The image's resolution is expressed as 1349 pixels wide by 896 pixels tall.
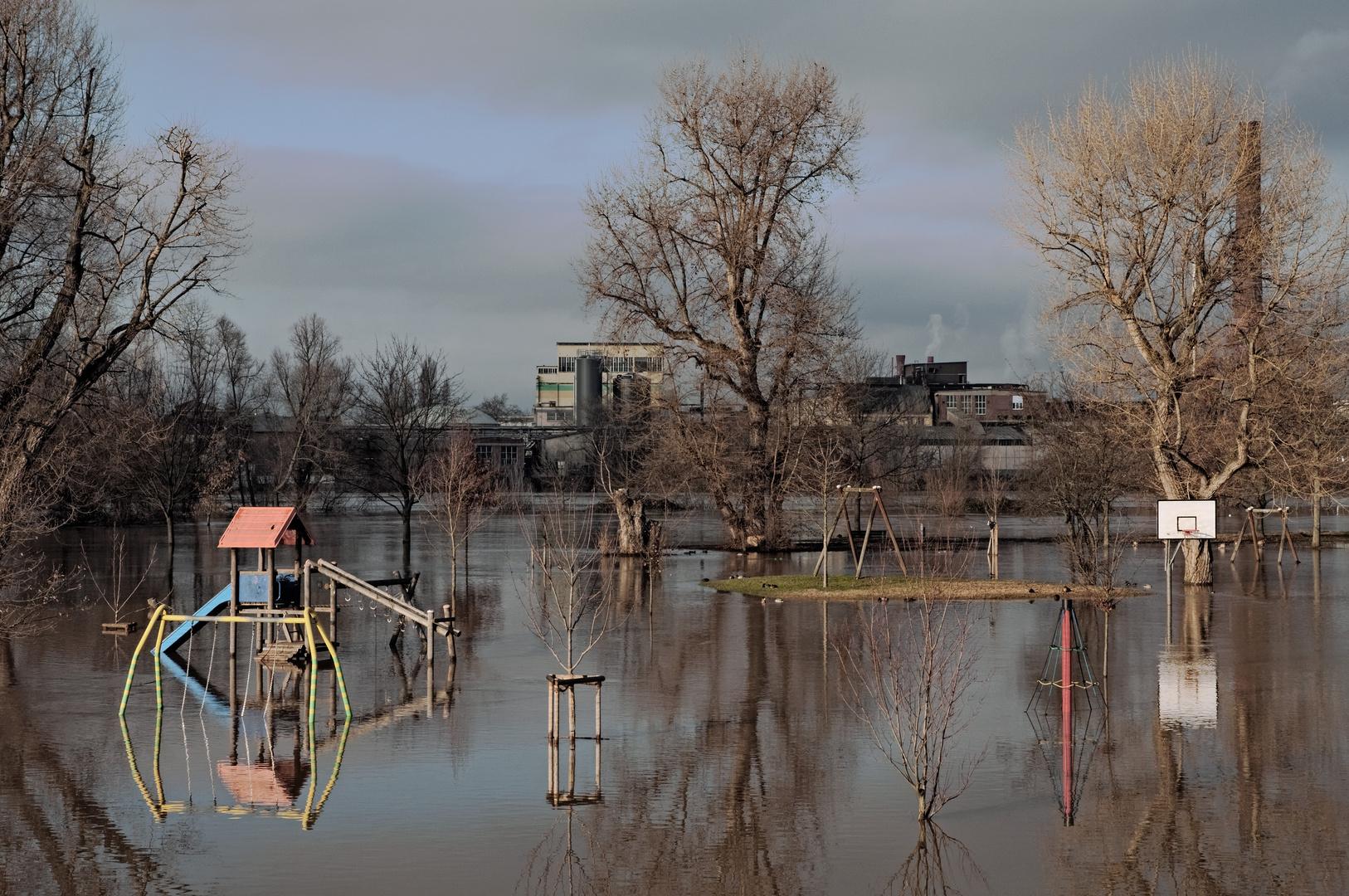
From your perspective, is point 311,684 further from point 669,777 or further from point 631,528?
point 631,528

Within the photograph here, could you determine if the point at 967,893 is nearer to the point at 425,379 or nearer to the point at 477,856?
the point at 477,856

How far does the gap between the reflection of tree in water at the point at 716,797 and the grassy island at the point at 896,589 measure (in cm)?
975

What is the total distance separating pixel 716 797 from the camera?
39.2 ft

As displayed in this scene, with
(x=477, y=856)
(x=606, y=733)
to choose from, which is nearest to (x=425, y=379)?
(x=606, y=733)

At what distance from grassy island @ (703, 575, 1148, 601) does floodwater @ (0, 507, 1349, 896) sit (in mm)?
5149

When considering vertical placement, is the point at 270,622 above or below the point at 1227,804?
above

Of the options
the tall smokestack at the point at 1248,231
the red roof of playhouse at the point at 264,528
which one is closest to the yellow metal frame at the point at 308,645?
the red roof of playhouse at the point at 264,528

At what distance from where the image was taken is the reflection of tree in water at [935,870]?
9414mm

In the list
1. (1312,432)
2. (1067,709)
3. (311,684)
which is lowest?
(311,684)

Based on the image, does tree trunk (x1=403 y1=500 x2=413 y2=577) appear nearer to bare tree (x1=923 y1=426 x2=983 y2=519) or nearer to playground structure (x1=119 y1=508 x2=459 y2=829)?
playground structure (x1=119 y1=508 x2=459 y2=829)

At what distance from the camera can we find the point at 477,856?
10227 mm

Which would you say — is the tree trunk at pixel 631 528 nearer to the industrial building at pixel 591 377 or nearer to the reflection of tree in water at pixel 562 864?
the industrial building at pixel 591 377

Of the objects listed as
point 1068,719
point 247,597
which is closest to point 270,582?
point 247,597

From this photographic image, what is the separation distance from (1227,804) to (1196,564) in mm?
21730
